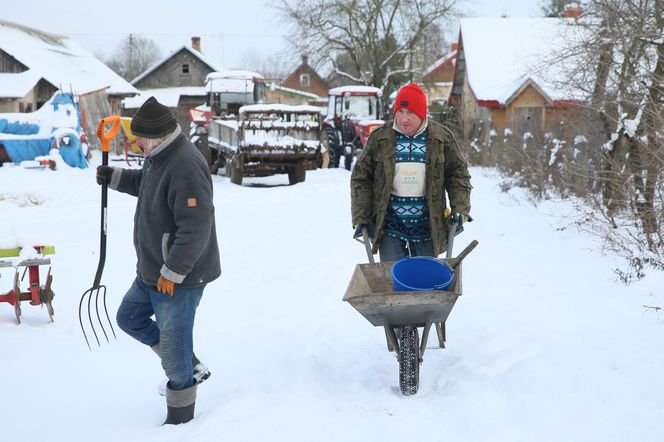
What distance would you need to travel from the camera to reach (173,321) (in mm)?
4023

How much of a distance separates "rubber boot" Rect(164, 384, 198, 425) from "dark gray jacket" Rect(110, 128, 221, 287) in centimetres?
57

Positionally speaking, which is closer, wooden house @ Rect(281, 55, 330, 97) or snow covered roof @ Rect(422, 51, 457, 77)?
snow covered roof @ Rect(422, 51, 457, 77)

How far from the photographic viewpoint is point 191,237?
3852 mm

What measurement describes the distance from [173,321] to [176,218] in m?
0.54

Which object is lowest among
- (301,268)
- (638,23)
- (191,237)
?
(301,268)

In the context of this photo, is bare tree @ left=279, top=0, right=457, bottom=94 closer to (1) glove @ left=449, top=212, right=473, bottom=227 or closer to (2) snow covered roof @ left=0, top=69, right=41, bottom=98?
(2) snow covered roof @ left=0, top=69, right=41, bottom=98

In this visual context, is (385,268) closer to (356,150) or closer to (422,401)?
(422,401)

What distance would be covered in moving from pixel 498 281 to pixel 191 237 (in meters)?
4.45

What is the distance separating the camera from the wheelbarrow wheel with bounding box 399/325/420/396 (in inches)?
179

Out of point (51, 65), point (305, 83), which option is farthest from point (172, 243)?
point (305, 83)

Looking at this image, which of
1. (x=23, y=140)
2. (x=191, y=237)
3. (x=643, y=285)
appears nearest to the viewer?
(x=191, y=237)

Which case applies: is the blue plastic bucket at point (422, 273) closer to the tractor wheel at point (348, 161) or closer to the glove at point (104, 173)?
the glove at point (104, 173)

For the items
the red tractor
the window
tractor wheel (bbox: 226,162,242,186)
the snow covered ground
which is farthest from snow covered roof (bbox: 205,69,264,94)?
the window

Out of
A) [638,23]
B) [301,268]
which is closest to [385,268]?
[301,268]
